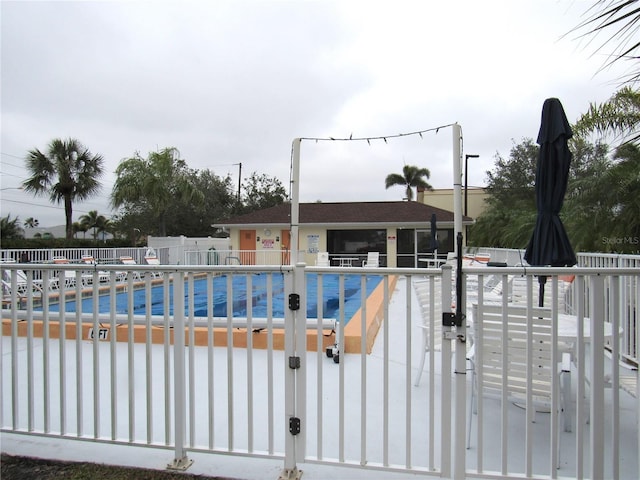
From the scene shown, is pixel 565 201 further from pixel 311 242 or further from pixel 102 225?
pixel 102 225

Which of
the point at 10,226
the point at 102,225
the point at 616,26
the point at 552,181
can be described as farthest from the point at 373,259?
the point at 102,225

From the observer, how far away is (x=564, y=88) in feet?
20.4

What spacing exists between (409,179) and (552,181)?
105ft

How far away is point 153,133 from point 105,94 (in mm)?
14780

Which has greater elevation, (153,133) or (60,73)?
(153,133)

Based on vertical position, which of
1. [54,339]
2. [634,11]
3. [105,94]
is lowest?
[54,339]

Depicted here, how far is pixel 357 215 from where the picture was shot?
754 inches

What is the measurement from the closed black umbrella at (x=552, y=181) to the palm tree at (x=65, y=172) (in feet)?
74.5

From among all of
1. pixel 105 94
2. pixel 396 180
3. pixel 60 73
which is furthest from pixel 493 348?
pixel 396 180

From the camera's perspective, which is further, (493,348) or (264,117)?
(264,117)

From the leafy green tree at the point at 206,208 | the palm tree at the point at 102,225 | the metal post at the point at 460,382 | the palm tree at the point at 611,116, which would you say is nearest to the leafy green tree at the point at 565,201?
the palm tree at the point at 611,116

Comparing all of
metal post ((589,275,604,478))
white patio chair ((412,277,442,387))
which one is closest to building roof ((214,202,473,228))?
white patio chair ((412,277,442,387))

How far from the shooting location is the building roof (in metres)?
17.5

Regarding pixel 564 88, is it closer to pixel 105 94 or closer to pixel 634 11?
pixel 634 11
